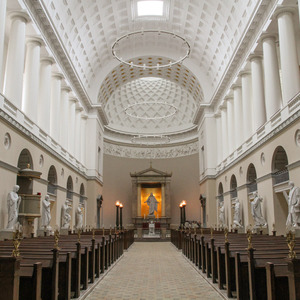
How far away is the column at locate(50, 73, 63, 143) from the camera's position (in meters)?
22.5

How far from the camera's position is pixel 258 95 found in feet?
66.2

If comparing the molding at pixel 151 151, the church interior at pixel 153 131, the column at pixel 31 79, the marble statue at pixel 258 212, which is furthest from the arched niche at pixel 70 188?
the molding at pixel 151 151

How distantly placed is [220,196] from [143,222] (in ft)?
30.7

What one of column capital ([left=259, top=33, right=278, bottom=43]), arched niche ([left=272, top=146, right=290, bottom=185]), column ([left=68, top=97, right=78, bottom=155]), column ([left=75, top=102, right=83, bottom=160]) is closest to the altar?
column ([left=75, top=102, right=83, bottom=160])

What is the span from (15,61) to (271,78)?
1203 cm

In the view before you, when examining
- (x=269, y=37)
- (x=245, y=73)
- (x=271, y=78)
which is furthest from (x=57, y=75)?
(x=271, y=78)

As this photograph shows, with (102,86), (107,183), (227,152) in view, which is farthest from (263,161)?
(107,183)

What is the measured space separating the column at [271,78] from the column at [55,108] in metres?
12.3

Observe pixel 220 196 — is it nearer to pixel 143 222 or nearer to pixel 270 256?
pixel 143 222

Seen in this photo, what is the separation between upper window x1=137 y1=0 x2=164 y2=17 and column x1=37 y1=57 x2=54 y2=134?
838 cm

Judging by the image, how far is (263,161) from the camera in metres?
18.7

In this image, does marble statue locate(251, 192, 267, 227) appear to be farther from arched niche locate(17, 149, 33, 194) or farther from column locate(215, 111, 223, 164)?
column locate(215, 111, 223, 164)

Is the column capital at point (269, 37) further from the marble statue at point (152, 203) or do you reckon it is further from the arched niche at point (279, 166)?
the marble statue at point (152, 203)

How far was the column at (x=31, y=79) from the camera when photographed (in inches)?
727
